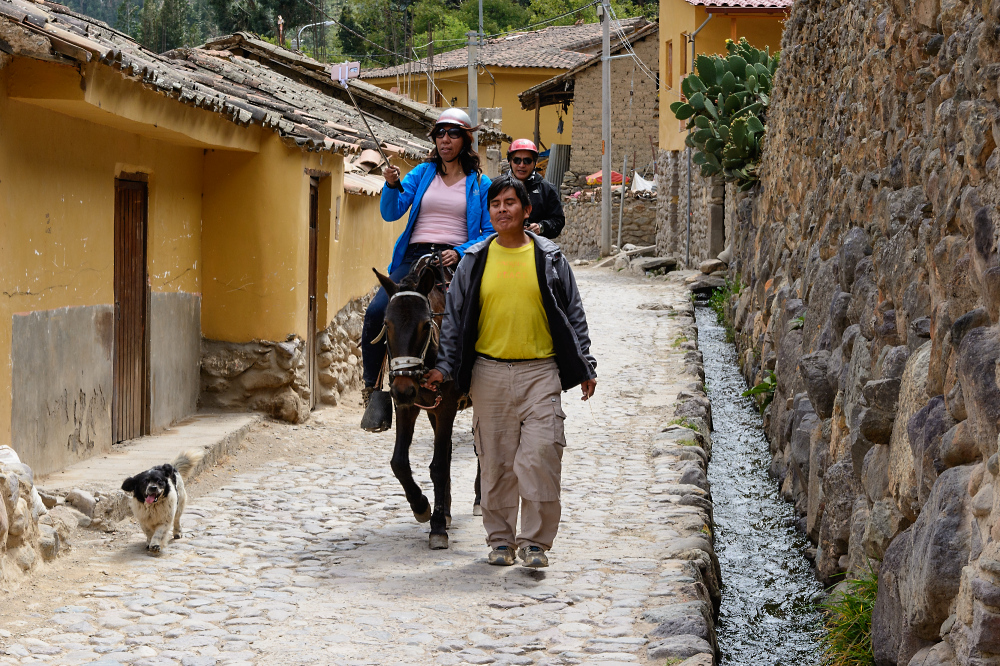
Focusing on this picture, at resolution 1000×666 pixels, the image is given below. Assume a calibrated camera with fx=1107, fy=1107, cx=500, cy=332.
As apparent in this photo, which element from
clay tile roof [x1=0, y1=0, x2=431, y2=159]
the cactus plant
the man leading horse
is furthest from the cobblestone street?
the cactus plant

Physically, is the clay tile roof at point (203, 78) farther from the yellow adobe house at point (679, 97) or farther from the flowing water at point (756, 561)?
the yellow adobe house at point (679, 97)

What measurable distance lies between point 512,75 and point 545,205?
3904 cm

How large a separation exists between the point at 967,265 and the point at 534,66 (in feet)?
137

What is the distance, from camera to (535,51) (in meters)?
46.3

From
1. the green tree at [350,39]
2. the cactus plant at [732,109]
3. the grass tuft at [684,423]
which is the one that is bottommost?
the grass tuft at [684,423]

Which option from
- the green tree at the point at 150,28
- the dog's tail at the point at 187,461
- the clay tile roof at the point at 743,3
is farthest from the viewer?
the green tree at the point at 150,28

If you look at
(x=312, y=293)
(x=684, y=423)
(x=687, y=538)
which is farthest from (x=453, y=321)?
(x=312, y=293)

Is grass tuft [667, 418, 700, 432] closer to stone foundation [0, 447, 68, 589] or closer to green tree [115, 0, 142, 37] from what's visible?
stone foundation [0, 447, 68, 589]

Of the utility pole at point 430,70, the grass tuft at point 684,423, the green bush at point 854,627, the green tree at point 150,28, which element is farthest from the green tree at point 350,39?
the green bush at point 854,627

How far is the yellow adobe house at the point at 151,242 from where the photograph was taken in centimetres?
653

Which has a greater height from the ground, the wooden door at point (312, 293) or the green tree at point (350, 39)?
the green tree at point (350, 39)

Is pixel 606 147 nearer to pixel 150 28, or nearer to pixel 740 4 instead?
pixel 740 4

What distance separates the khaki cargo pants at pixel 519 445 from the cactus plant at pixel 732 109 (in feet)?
39.9

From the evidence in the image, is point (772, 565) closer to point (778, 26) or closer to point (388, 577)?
point (388, 577)
